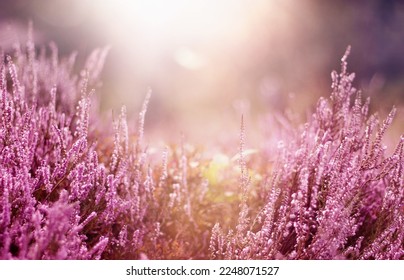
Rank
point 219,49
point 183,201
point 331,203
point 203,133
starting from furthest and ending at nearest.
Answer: point 219,49 → point 203,133 → point 183,201 → point 331,203

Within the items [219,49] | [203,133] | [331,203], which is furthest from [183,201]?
[219,49]

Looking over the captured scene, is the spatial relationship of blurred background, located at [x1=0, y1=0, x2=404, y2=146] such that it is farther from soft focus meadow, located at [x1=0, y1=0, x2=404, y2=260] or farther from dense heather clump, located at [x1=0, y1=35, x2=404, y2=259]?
dense heather clump, located at [x1=0, y1=35, x2=404, y2=259]

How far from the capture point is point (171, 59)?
4.75 meters

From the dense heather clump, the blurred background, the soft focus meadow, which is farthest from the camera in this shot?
the blurred background

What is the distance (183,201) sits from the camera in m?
2.02

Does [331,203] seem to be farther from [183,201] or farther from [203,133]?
[203,133]

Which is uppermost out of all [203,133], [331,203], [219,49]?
[219,49]

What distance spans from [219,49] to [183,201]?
8.74ft

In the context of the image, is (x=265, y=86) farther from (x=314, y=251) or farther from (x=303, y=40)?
(x=314, y=251)

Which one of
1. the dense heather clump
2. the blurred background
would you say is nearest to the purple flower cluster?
the dense heather clump

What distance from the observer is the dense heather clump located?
1.48 meters

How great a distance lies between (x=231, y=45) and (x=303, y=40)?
64 cm
